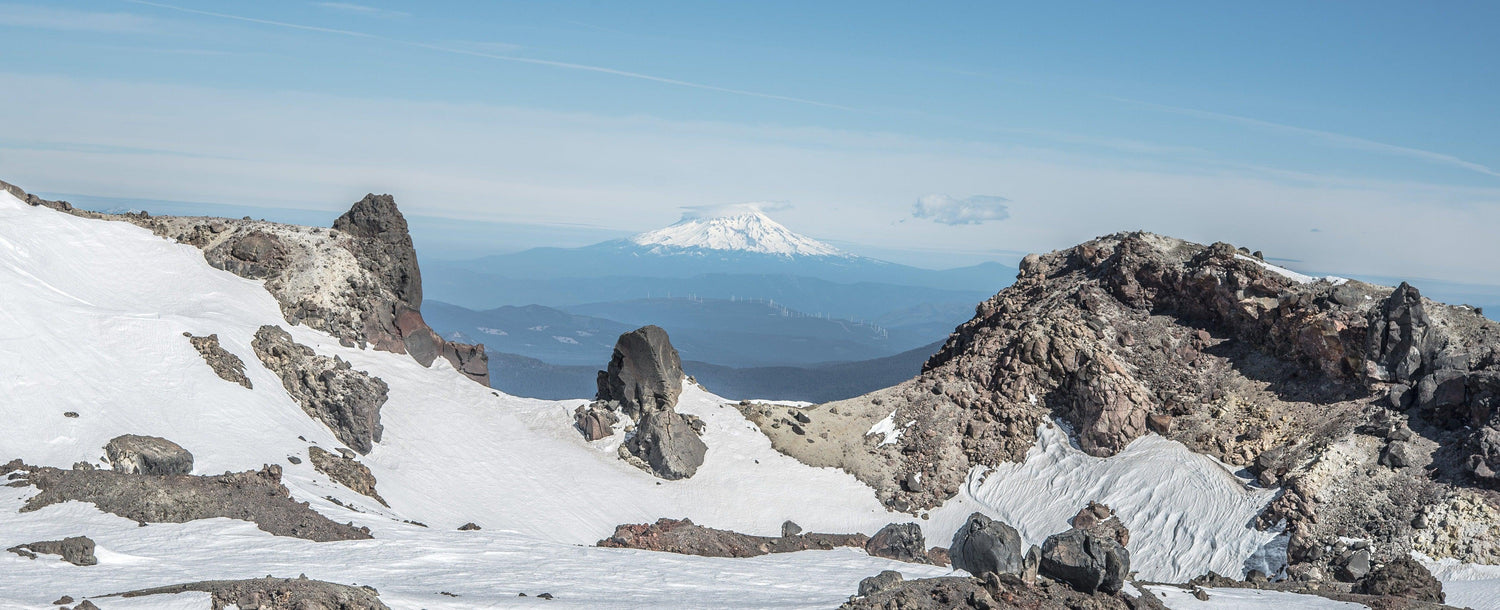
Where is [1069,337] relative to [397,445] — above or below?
above

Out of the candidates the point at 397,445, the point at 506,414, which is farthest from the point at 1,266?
the point at 506,414

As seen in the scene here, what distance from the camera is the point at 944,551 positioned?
4106cm

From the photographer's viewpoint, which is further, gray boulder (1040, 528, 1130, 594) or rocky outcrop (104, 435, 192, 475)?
rocky outcrop (104, 435, 192, 475)

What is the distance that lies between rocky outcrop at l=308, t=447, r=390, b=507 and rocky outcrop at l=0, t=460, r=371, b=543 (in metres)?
6.28

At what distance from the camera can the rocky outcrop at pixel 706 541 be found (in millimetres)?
37750

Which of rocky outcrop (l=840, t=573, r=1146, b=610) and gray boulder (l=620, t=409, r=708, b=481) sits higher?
rocky outcrop (l=840, t=573, r=1146, b=610)

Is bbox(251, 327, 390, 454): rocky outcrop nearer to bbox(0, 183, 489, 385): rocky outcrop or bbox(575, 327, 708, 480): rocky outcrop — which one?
bbox(0, 183, 489, 385): rocky outcrop

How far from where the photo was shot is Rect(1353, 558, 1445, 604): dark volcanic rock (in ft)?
94.5

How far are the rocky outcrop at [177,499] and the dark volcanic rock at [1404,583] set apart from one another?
94.5 feet

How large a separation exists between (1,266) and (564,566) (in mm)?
28034

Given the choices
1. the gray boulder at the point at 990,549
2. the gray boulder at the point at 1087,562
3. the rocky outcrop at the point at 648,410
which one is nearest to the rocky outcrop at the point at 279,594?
the gray boulder at the point at 990,549

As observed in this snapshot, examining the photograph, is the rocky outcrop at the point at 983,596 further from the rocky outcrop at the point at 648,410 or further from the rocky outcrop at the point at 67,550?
the rocky outcrop at the point at 648,410

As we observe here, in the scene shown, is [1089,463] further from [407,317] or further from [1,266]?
[1,266]

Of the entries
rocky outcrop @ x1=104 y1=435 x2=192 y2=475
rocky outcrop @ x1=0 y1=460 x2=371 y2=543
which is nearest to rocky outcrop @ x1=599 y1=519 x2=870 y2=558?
rocky outcrop @ x1=0 y1=460 x2=371 y2=543
